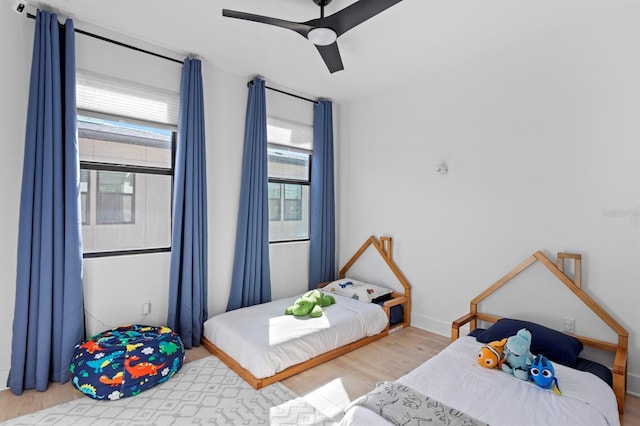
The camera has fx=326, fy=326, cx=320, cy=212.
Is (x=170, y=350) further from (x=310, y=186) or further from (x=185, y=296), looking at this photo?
(x=310, y=186)

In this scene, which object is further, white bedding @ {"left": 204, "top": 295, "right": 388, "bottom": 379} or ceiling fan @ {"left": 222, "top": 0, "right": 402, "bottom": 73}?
white bedding @ {"left": 204, "top": 295, "right": 388, "bottom": 379}

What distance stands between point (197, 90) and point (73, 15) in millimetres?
1021

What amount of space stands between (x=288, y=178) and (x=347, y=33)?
1.90 m

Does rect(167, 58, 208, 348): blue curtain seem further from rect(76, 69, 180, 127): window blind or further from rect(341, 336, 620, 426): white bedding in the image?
rect(341, 336, 620, 426): white bedding

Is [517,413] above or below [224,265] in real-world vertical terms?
below

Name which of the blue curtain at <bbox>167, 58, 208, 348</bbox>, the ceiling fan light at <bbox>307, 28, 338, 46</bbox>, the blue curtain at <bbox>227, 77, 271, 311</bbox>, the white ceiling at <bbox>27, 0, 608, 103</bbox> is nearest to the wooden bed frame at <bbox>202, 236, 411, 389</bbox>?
the blue curtain at <bbox>167, 58, 208, 348</bbox>

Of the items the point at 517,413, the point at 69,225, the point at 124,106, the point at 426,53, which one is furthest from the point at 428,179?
the point at 69,225

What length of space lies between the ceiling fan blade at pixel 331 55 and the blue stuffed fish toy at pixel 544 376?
2527mm

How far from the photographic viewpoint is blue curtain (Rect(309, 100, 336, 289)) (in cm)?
427

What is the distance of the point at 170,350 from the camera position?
2561 mm

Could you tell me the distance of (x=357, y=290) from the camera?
379 cm

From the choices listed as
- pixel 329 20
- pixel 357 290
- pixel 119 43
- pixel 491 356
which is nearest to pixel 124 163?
pixel 119 43

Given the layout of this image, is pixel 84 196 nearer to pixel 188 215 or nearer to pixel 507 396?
pixel 188 215

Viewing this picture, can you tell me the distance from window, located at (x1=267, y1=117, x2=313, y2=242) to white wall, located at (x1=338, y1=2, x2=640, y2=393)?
77cm
